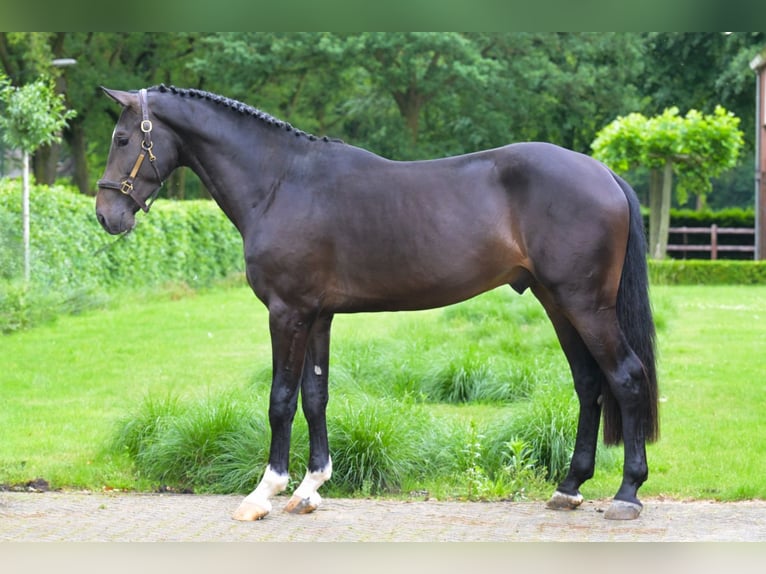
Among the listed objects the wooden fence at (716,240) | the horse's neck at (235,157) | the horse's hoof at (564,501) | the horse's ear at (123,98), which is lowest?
the horse's hoof at (564,501)

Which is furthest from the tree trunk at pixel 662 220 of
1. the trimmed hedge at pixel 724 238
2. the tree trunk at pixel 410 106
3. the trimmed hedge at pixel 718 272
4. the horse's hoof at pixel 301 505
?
the horse's hoof at pixel 301 505

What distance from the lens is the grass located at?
20.6 feet

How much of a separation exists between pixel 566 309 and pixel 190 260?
16.1 metres

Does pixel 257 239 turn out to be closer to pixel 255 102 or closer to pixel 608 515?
pixel 608 515

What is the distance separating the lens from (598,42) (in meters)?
35.8

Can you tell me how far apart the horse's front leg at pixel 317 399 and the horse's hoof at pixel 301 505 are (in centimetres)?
5

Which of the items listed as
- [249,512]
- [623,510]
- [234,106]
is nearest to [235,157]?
[234,106]

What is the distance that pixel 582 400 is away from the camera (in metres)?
5.65

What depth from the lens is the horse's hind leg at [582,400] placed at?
5.61 metres

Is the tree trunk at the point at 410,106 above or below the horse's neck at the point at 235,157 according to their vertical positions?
above

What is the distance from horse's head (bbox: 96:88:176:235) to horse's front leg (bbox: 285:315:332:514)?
3.76 feet

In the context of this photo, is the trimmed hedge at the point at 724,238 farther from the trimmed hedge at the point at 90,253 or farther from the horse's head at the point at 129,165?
the horse's head at the point at 129,165
